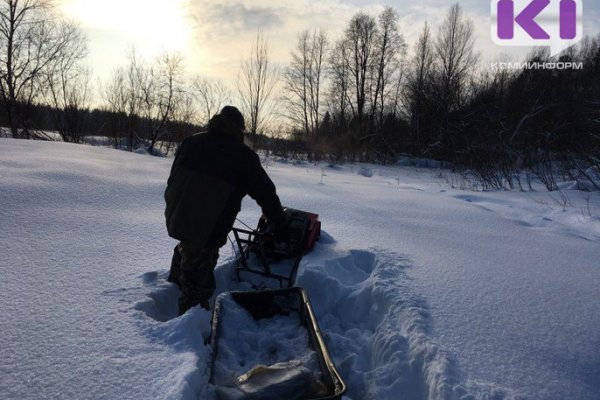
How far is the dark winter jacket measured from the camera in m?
2.57

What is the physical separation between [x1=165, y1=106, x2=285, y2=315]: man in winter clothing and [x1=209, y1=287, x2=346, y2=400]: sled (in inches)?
14.9

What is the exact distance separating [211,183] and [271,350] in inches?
45.4

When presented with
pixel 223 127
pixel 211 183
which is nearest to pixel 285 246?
pixel 211 183

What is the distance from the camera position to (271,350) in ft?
8.04

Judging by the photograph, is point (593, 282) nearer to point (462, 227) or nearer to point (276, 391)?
point (462, 227)

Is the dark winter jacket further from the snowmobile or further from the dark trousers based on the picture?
the snowmobile

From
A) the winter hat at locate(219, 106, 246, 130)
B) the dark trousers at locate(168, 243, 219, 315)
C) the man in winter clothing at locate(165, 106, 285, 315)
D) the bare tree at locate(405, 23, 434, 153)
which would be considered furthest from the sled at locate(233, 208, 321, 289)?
the bare tree at locate(405, 23, 434, 153)

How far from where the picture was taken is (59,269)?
2.71 metres

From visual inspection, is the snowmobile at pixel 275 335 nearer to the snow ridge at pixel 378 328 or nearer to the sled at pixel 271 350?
the sled at pixel 271 350

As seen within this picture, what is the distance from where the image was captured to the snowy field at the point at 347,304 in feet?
5.91

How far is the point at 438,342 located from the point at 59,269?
256cm

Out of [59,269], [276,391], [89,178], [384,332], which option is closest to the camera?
[276,391]

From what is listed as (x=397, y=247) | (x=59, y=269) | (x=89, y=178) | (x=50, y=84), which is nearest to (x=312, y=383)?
(x=59, y=269)

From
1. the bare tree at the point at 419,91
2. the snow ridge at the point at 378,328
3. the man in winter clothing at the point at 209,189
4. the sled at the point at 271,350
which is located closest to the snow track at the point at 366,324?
the snow ridge at the point at 378,328
